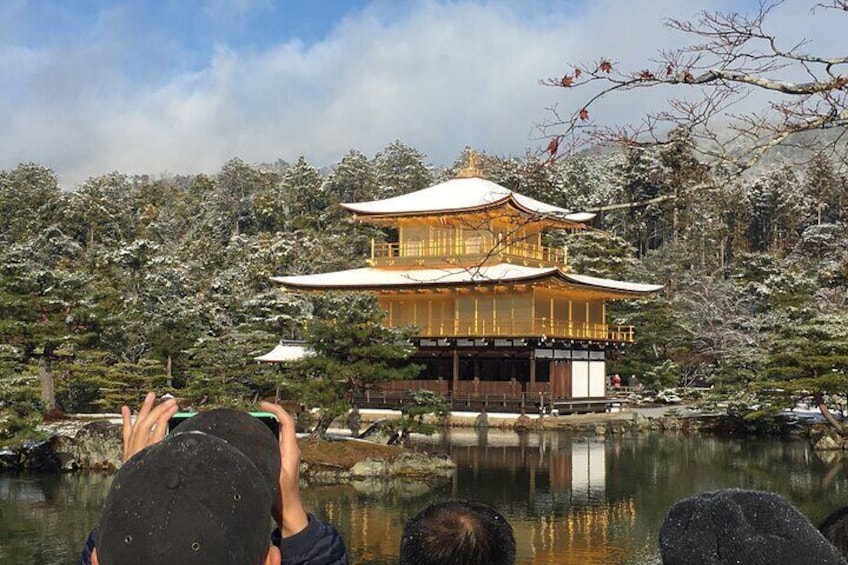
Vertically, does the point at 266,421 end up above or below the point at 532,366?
above

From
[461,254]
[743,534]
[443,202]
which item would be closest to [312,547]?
[743,534]

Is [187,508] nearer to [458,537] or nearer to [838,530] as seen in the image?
[458,537]

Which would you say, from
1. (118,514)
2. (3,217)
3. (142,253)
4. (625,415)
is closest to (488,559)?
(118,514)

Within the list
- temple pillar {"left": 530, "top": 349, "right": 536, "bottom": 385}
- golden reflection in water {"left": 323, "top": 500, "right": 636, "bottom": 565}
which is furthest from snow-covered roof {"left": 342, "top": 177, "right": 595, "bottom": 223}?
golden reflection in water {"left": 323, "top": 500, "right": 636, "bottom": 565}

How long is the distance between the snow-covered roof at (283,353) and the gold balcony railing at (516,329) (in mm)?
3582

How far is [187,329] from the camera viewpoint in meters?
25.8

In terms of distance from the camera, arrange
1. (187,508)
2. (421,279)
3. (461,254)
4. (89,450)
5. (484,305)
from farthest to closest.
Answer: (461,254) < (484,305) < (421,279) < (89,450) < (187,508)

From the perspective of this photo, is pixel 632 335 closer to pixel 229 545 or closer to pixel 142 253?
pixel 142 253

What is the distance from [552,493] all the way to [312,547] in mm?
13374

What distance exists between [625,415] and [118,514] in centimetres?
2561

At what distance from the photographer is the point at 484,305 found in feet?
89.5

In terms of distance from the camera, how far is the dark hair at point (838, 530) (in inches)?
73.9

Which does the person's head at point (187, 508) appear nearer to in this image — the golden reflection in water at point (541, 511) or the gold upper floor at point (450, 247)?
Result: the golden reflection in water at point (541, 511)

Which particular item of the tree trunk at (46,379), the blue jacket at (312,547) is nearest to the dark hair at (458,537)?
the blue jacket at (312,547)
